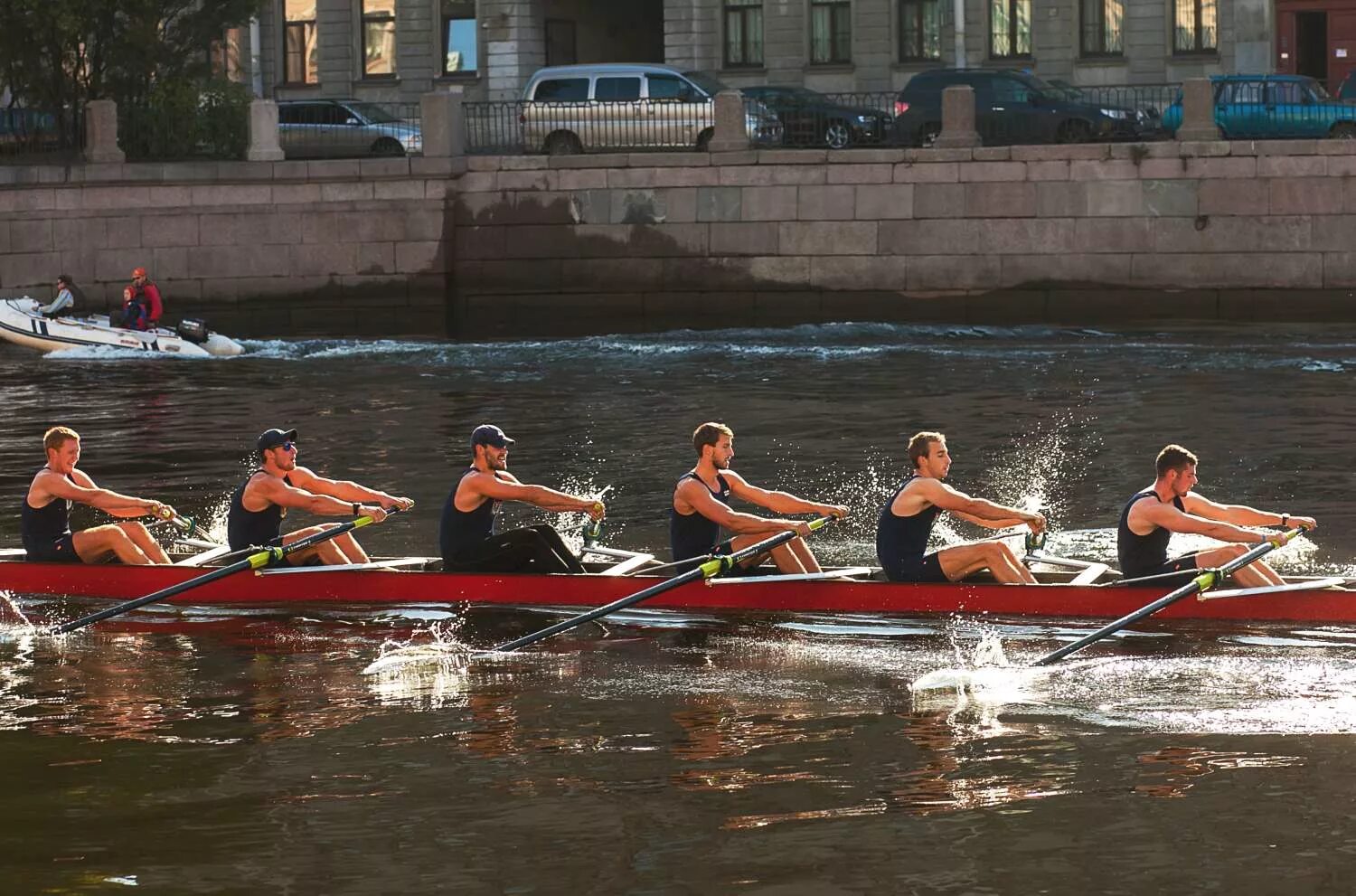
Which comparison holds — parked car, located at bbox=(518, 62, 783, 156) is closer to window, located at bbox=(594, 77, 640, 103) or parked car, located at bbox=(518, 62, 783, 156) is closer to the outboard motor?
window, located at bbox=(594, 77, 640, 103)

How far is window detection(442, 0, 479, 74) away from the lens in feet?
152

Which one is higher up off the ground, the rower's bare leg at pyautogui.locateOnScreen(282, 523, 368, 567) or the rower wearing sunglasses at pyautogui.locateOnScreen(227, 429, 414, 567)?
the rower wearing sunglasses at pyautogui.locateOnScreen(227, 429, 414, 567)

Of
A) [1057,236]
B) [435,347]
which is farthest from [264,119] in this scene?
[1057,236]

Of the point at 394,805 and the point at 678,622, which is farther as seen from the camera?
the point at 678,622

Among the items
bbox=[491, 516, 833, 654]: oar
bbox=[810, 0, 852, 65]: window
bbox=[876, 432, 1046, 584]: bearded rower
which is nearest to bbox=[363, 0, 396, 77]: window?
bbox=[810, 0, 852, 65]: window

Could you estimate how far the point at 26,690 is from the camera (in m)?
12.6

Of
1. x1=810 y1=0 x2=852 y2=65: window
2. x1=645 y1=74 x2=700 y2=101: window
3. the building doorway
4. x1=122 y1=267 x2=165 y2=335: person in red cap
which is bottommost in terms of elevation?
x1=122 y1=267 x2=165 y2=335: person in red cap

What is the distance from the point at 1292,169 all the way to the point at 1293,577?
60.6ft

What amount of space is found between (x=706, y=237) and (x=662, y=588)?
19749 millimetres

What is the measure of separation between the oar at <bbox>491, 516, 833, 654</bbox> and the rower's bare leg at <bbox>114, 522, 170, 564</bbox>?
9.76 feet

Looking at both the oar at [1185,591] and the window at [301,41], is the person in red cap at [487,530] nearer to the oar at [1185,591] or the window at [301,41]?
the oar at [1185,591]

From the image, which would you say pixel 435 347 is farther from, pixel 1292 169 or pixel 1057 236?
pixel 1292 169

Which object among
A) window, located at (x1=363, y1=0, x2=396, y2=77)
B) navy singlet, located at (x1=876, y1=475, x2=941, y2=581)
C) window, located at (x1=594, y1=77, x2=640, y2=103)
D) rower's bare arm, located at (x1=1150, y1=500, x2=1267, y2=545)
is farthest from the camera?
window, located at (x1=363, y1=0, x2=396, y2=77)

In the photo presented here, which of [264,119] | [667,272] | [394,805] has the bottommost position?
[394,805]
